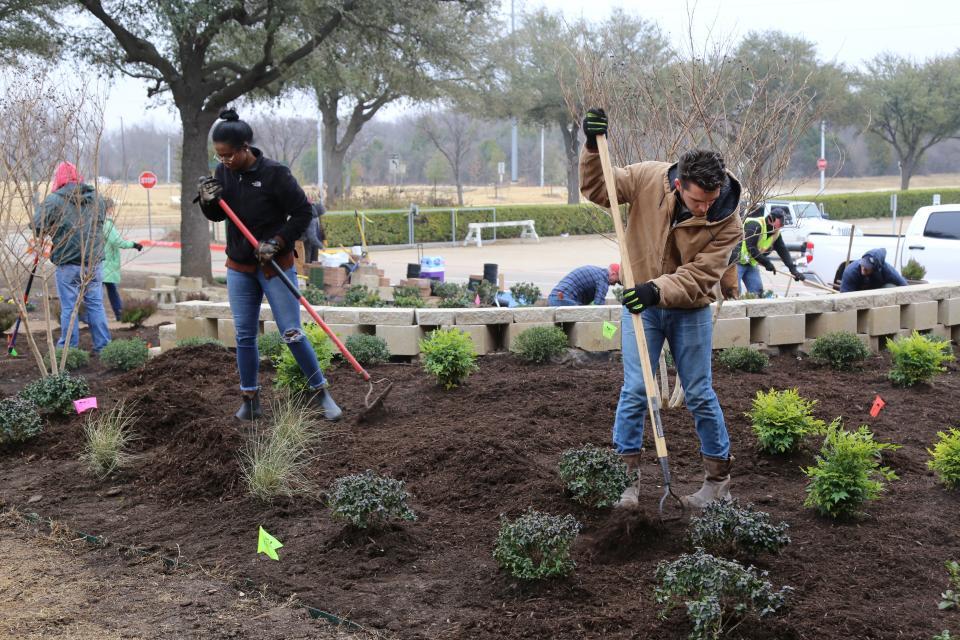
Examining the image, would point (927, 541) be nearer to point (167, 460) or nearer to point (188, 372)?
point (167, 460)

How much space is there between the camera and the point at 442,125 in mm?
68188

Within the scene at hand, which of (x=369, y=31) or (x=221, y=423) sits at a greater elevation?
(x=369, y=31)

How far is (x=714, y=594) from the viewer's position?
125 inches

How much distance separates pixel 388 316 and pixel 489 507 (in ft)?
11.4

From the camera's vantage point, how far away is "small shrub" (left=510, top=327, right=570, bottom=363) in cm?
748

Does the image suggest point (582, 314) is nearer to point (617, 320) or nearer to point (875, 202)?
point (617, 320)

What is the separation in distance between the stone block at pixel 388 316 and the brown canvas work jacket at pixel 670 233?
3577 millimetres

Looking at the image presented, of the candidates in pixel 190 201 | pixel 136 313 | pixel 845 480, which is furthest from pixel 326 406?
pixel 190 201

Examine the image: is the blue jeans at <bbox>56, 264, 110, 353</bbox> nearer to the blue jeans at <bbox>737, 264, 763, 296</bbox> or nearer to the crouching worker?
the crouching worker

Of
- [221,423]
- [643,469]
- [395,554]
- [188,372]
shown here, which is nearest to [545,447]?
[643,469]

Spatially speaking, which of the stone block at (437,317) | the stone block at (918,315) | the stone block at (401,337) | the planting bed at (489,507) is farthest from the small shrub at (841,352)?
the stone block at (401,337)

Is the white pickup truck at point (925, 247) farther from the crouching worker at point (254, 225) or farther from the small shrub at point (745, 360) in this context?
the crouching worker at point (254, 225)

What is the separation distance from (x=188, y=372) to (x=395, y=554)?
12.8 ft

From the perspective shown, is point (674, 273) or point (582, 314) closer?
point (674, 273)
